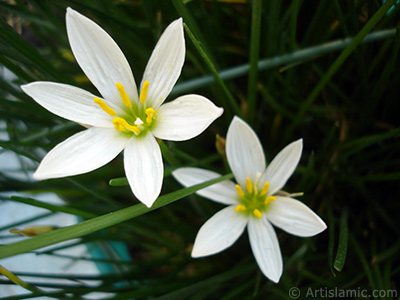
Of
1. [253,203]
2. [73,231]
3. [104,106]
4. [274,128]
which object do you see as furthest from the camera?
[274,128]

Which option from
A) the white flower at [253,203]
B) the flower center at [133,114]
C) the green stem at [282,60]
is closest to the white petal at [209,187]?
the white flower at [253,203]

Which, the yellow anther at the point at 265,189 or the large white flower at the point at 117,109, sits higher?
the large white flower at the point at 117,109


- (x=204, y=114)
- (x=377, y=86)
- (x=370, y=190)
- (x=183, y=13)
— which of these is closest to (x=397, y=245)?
(x=370, y=190)

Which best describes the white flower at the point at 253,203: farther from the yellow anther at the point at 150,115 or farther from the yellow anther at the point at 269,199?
the yellow anther at the point at 150,115

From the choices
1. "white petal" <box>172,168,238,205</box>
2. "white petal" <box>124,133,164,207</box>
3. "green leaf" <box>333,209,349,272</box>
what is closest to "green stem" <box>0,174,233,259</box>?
"white petal" <box>124,133,164,207</box>

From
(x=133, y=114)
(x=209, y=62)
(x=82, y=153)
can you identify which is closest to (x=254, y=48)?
(x=209, y=62)

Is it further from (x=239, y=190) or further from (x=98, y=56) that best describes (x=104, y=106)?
(x=239, y=190)

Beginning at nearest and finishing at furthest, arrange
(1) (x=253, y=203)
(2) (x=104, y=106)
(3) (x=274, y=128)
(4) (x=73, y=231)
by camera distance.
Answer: (4) (x=73, y=231) < (2) (x=104, y=106) < (1) (x=253, y=203) < (3) (x=274, y=128)
